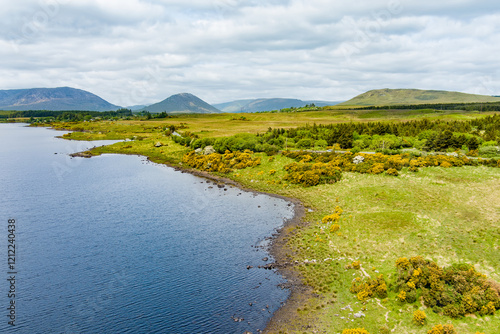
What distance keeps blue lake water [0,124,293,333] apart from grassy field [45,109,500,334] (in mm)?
4774

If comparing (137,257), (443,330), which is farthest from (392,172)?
(137,257)

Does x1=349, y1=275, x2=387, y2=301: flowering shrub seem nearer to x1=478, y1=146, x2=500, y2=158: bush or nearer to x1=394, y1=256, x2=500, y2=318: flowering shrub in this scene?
x1=394, y1=256, x2=500, y2=318: flowering shrub

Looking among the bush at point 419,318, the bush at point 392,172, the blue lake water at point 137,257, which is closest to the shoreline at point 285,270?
the blue lake water at point 137,257

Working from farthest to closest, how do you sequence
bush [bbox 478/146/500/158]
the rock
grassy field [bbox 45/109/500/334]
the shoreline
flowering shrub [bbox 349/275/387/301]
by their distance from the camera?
the rock, bush [bbox 478/146/500/158], flowering shrub [bbox 349/275/387/301], the shoreline, grassy field [bbox 45/109/500/334]

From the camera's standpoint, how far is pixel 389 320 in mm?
25750

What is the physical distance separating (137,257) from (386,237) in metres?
33.2

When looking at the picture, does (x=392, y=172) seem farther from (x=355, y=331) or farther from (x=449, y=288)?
(x=355, y=331)

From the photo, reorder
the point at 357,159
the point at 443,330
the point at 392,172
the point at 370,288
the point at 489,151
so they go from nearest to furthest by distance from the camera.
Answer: the point at 443,330, the point at 370,288, the point at 392,172, the point at 357,159, the point at 489,151

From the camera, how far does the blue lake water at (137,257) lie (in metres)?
27.5

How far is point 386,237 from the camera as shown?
40.1 metres

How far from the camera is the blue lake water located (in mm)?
27469

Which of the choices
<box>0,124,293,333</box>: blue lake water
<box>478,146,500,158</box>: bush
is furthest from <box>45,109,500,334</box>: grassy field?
<box>478,146,500,158</box>: bush

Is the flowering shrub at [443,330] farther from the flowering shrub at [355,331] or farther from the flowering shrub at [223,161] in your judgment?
the flowering shrub at [223,161]

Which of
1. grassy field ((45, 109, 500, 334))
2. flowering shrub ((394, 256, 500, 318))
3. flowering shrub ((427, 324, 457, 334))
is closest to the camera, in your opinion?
flowering shrub ((427, 324, 457, 334))
